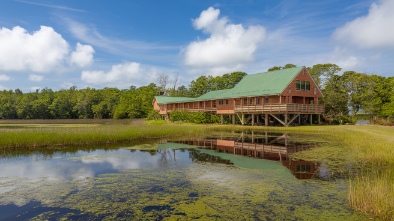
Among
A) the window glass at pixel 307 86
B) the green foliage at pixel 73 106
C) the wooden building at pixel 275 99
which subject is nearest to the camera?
the wooden building at pixel 275 99

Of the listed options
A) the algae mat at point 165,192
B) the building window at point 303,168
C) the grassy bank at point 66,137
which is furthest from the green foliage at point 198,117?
the building window at point 303,168

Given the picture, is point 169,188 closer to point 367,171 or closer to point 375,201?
point 375,201

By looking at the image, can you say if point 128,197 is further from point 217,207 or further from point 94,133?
point 94,133

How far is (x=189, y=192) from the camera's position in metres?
9.01

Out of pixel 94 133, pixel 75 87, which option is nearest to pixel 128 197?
pixel 94 133

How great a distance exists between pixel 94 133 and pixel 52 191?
43.1 feet

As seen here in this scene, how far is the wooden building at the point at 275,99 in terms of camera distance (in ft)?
115

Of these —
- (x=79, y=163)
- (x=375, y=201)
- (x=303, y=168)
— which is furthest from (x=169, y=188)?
(x=79, y=163)

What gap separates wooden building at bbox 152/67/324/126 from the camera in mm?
35031

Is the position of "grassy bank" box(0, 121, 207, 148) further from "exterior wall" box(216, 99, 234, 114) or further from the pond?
"exterior wall" box(216, 99, 234, 114)

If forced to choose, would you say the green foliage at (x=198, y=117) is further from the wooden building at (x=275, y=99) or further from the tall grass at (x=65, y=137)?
the tall grass at (x=65, y=137)

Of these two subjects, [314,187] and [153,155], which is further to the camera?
[153,155]

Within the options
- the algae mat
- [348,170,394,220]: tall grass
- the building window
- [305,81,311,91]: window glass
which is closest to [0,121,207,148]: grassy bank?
the algae mat

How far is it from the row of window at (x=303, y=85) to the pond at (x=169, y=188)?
76.6ft
